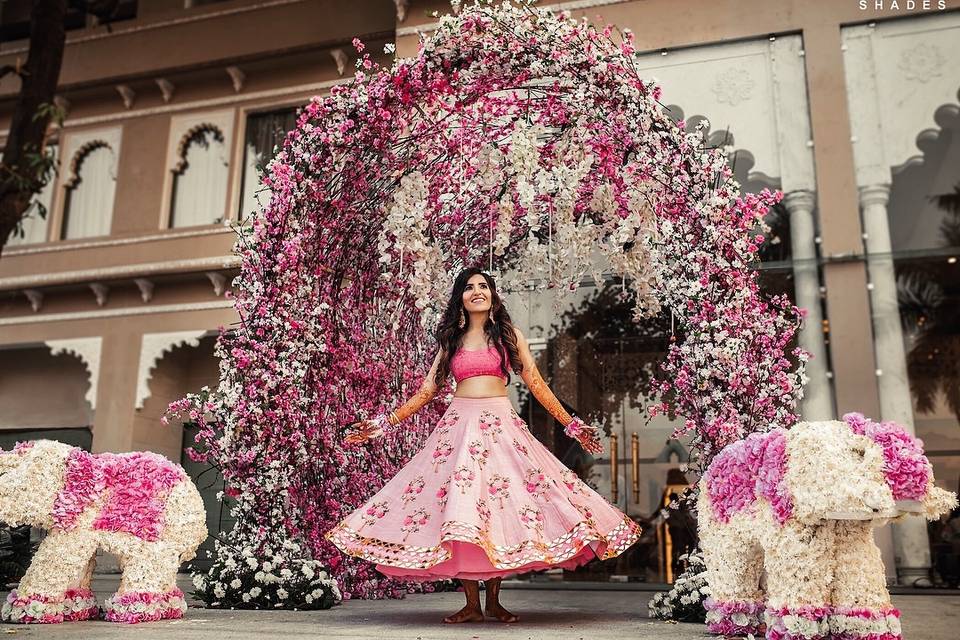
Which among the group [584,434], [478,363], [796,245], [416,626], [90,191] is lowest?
[416,626]

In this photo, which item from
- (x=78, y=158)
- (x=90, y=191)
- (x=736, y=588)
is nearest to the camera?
(x=736, y=588)

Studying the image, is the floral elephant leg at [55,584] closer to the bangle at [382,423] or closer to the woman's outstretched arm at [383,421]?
the woman's outstretched arm at [383,421]

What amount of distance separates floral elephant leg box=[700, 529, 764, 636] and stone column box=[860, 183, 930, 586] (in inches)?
187

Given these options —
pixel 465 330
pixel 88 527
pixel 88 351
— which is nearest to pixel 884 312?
pixel 465 330

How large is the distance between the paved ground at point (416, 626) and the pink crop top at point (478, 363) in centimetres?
140

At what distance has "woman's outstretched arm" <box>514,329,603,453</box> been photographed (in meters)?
4.72

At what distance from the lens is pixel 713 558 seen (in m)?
3.87

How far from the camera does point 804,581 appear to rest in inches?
129

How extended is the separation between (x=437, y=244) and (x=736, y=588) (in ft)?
11.3

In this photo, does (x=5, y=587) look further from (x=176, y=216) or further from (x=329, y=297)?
(x=176, y=216)

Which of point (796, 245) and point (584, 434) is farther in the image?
point (796, 245)

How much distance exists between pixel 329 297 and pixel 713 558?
3.12 m

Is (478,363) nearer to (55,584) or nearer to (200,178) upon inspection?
(55,584)

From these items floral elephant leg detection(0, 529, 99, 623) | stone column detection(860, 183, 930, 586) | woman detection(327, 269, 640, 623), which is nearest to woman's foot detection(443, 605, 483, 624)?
woman detection(327, 269, 640, 623)
